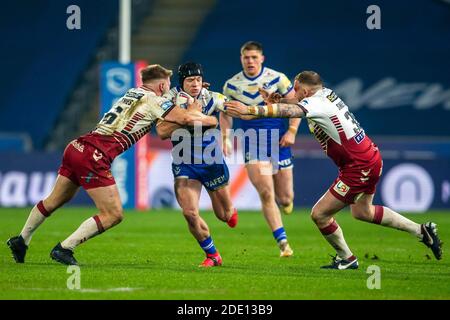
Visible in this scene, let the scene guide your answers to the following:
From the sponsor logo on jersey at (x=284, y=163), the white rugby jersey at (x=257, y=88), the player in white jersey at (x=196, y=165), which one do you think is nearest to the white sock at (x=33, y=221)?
the player in white jersey at (x=196, y=165)

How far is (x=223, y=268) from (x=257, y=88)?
3294 mm

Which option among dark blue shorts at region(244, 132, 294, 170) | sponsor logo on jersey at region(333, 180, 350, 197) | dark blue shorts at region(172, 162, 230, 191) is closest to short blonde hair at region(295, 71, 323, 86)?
sponsor logo on jersey at region(333, 180, 350, 197)

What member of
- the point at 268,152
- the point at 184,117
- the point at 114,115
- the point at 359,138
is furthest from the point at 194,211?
the point at 268,152

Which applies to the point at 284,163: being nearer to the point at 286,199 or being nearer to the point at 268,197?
the point at 286,199

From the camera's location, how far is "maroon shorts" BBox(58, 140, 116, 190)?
36.4 feet

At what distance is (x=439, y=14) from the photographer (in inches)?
1173

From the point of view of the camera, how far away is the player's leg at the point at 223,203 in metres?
12.0

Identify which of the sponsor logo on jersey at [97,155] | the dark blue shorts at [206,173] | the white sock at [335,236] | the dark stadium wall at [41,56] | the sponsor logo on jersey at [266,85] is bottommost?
the white sock at [335,236]

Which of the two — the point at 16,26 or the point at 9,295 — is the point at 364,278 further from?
the point at 16,26

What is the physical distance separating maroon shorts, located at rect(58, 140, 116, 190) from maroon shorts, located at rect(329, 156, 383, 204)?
2.39m

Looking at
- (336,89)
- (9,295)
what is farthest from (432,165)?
(9,295)

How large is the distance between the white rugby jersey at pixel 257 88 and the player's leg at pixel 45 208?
328 centimetres

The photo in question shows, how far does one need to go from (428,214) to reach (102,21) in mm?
11856

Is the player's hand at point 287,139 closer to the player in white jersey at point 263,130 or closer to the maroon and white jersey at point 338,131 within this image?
the player in white jersey at point 263,130
